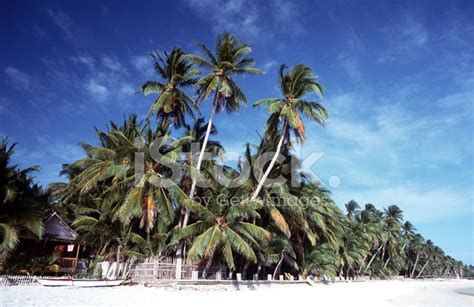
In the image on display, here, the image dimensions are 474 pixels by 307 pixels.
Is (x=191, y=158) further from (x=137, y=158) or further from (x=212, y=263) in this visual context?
(x=212, y=263)

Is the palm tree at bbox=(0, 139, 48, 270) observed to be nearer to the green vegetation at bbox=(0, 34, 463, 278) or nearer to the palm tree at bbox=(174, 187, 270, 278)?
the green vegetation at bbox=(0, 34, 463, 278)

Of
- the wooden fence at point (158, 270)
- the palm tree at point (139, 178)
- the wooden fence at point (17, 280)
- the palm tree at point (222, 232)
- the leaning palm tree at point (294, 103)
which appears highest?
the leaning palm tree at point (294, 103)

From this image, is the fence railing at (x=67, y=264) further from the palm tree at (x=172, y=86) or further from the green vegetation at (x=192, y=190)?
the palm tree at (x=172, y=86)

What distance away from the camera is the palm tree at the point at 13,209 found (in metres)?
13.7

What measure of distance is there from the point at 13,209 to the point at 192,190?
8.40 m

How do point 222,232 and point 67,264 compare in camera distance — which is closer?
point 222,232

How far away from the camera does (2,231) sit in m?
14.1

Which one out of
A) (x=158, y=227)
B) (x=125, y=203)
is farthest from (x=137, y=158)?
(x=158, y=227)

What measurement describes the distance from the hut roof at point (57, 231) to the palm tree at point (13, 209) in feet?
10.7

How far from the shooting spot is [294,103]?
63.0ft

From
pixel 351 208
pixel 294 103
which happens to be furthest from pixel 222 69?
pixel 351 208

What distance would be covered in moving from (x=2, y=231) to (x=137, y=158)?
261 inches

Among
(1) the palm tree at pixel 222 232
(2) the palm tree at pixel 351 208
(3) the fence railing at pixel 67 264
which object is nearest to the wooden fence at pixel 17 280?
(3) the fence railing at pixel 67 264

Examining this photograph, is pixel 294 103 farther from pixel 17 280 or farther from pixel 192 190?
pixel 17 280
